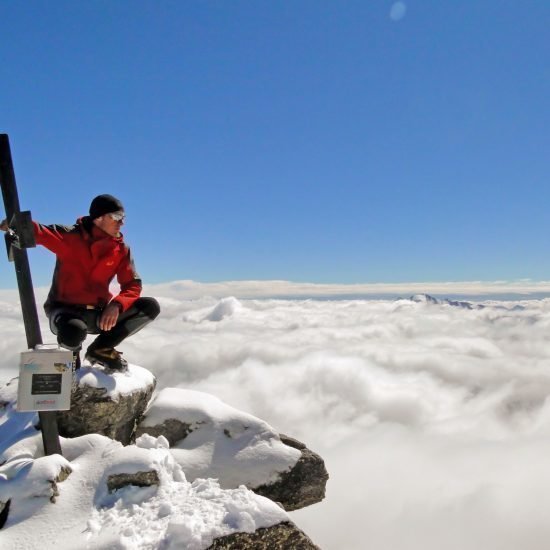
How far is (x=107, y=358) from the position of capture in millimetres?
7191

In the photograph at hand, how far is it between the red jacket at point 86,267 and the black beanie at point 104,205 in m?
0.22

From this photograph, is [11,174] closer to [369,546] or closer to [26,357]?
[26,357]

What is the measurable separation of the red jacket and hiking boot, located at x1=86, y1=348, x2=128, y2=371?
1006 mm

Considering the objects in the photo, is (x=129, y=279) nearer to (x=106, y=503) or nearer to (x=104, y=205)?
(x=104, y=205)

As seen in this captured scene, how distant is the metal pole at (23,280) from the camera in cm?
529

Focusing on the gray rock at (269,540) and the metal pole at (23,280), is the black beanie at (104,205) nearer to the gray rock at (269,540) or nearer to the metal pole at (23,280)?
the metal pole at (23,280)

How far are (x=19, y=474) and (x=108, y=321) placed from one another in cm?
220

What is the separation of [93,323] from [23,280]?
1.37m

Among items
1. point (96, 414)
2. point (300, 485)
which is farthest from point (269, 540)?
point (96, 414)

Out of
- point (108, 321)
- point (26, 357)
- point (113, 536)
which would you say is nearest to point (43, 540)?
point (113, 536)

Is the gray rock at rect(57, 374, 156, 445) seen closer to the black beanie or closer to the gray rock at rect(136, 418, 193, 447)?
the gray rock at rect(136, 418, 193, 447)

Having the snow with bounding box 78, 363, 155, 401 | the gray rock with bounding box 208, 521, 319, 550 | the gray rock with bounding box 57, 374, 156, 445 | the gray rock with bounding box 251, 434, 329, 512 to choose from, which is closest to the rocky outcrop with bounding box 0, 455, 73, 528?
the gray rock with bounding box 57, 374, 156, 445

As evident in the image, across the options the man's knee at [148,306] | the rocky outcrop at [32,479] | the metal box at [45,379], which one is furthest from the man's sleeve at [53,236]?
the rocky outcrop at [32,479]

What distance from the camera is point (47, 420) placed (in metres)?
5.29
